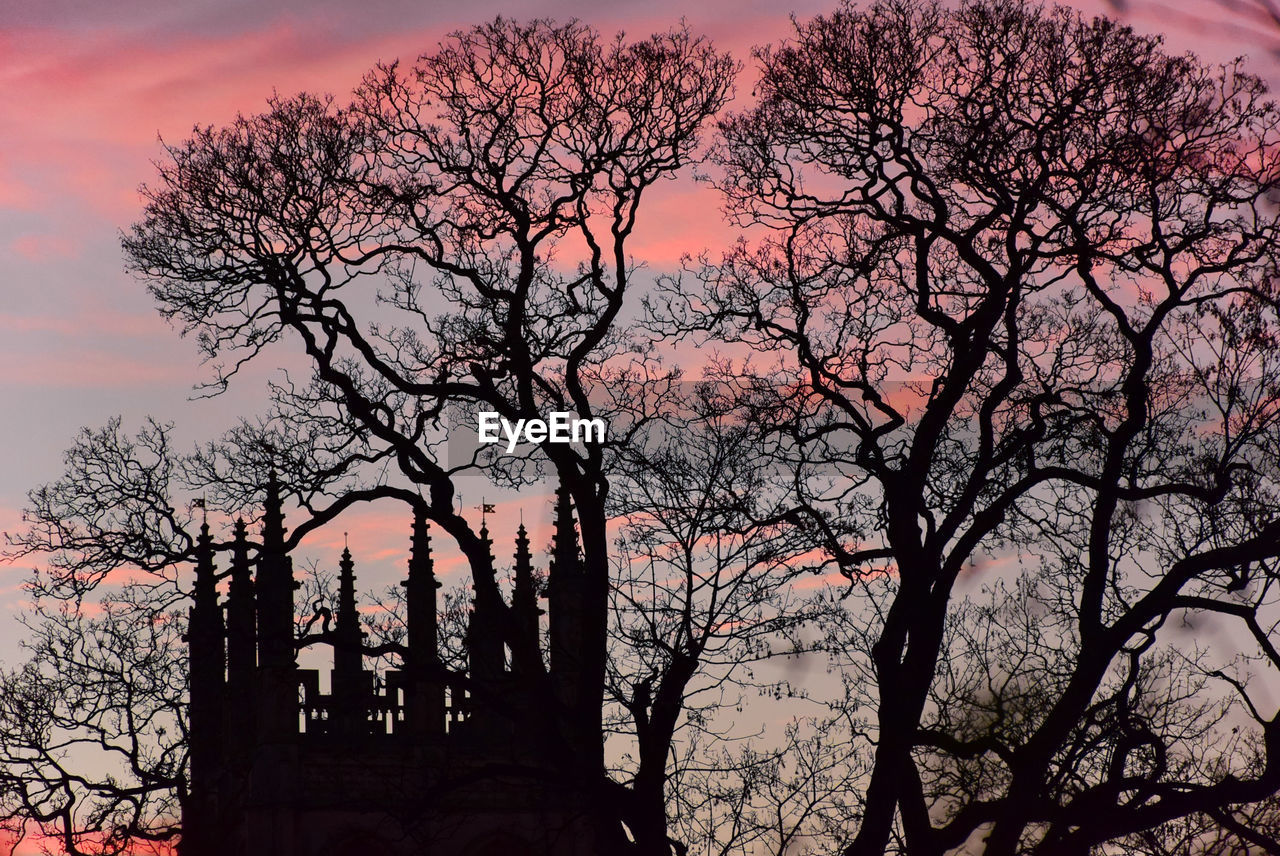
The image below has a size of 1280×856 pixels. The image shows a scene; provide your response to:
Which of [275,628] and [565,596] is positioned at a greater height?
[565,596]

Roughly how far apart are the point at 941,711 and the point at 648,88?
24.2ft

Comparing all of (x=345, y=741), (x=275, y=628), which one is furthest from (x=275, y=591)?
(x=345, y=741)

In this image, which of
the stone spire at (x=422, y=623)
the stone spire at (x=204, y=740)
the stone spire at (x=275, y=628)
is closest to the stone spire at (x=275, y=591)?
the stone spire at (x=275, y=628)

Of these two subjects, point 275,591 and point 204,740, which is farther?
point 204,740

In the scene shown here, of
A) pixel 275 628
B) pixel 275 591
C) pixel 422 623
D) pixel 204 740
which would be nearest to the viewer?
pixel 275 628

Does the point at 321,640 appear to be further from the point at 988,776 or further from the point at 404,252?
the point at 988,776

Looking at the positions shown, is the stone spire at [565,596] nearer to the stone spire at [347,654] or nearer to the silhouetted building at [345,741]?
the silhouetted building at [345,741]

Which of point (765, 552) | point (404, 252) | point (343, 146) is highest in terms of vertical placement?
point (343, 146)

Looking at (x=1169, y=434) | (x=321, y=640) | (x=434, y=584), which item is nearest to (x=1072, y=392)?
(x=1169, y=434)

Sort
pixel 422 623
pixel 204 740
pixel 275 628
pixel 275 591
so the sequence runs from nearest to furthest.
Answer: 1. pixel 275 628
2. pixel 275 591
3. pixel 422 623
4. pixel 204 740

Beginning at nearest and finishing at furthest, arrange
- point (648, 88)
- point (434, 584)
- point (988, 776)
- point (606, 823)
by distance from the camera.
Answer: point (606, 823)
point (988, 776)
point (648, 88)
point (434, 584)

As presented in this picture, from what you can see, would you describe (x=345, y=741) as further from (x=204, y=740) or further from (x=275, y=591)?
(x=275, y=591)

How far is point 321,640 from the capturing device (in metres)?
14.7

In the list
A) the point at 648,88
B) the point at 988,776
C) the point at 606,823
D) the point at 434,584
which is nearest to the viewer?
the point at 606,823
